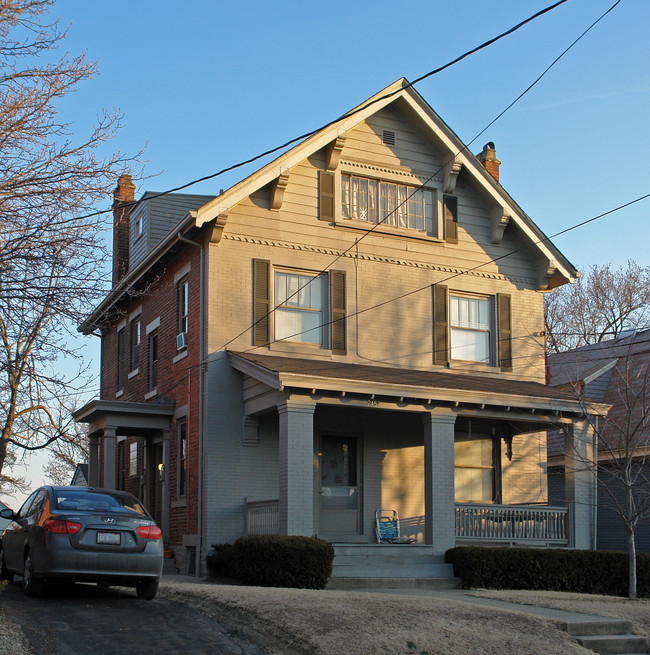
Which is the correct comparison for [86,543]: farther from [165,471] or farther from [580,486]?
[580,486]

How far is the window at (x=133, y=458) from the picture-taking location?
23.1 meters

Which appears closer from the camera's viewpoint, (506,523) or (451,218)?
(506,523)

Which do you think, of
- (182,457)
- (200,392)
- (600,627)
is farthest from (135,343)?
(600,627)

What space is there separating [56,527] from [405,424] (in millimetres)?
10507

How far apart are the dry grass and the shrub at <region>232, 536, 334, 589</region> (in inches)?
118

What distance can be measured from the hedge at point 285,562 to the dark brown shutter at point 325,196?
24.6 feet

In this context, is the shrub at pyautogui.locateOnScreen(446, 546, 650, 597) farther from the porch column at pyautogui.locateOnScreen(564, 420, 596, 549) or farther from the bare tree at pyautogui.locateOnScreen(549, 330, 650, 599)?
the porch column at pyautogui.locateOnScreen(564, 420, 596, 549)

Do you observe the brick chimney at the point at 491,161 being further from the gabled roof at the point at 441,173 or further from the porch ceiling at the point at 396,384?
the porch ceiling at the point at 396,384

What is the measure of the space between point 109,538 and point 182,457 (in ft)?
27.6

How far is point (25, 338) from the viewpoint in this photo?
10.9 metres

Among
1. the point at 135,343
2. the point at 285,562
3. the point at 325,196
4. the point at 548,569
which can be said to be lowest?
the point at 548,569

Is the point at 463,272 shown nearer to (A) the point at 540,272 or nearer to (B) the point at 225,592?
(A) the point at 540,272

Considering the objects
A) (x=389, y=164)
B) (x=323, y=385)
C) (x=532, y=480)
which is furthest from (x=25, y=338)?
(x=532, y=480)

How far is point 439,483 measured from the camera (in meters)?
17.4
